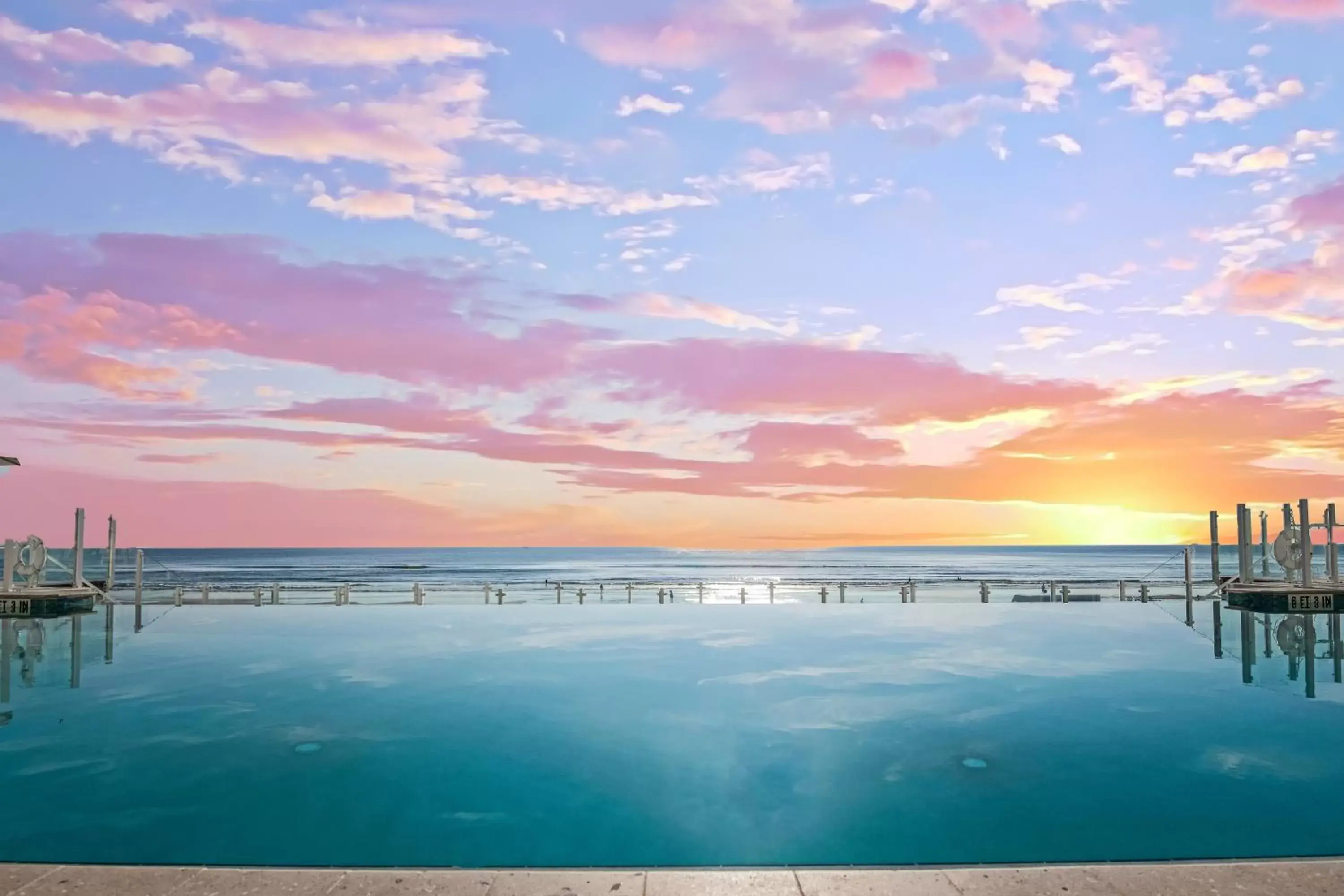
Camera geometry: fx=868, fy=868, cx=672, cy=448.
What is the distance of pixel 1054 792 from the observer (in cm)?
1298

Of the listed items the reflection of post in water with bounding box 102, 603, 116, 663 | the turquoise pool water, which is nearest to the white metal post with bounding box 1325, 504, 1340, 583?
the turquoise pool water

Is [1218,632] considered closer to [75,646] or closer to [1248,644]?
[1248,644]

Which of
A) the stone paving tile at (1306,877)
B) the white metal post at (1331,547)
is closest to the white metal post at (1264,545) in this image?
the white metal post at (1331,547)

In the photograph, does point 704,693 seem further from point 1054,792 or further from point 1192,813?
point 1192,813

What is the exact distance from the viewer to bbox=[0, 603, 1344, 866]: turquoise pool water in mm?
11133

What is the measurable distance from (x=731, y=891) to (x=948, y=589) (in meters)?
68.1

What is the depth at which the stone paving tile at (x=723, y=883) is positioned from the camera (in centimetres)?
696

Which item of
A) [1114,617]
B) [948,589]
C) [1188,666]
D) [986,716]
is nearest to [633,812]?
[986,716]

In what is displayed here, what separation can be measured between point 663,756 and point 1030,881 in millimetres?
9221

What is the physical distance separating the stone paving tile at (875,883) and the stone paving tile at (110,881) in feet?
17.0

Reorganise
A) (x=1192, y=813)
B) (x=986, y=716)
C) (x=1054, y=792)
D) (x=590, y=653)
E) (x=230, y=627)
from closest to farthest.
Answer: (x=1192, y=813) < (x=1054, y=792) < (x=986, y=716) < (x=590, y=653) < (x=230, y=627)

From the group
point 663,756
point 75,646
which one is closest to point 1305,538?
point 663,756

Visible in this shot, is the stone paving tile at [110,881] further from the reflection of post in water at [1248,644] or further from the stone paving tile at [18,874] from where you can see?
the reflection of post in water at [1248,644]

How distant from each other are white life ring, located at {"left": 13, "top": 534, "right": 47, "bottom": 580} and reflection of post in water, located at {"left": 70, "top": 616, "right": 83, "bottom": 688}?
3.51 meters
